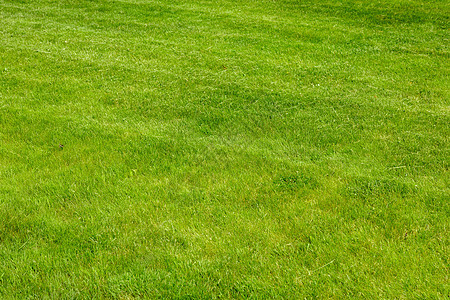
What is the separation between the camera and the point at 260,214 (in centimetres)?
394

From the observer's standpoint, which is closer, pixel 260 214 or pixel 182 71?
pixel 260 214

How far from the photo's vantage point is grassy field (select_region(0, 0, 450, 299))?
3.30 metres

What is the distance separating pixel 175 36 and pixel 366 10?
203 inches

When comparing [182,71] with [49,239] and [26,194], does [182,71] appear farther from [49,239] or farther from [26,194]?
[49,239]

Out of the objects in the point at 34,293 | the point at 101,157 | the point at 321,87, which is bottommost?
the point at 34,293

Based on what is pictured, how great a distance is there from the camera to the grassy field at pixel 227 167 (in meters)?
3.30

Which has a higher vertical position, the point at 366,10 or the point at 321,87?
the point at 366,10

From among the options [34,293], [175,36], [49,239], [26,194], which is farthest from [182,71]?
[34,293]

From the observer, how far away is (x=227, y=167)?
4.73 metres

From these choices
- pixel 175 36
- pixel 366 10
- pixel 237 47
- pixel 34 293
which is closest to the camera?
pixel 34 293

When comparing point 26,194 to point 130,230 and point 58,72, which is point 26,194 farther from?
point 58,72

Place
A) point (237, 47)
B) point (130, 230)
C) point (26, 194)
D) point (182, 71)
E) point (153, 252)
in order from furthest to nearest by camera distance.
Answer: point (237, 47) → point (182, 71) → point (26, 194) → point (130, 230) → point (153, 252)

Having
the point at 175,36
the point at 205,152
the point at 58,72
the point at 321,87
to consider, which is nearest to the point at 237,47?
the point at 175,36

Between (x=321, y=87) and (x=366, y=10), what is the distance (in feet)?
17.6
